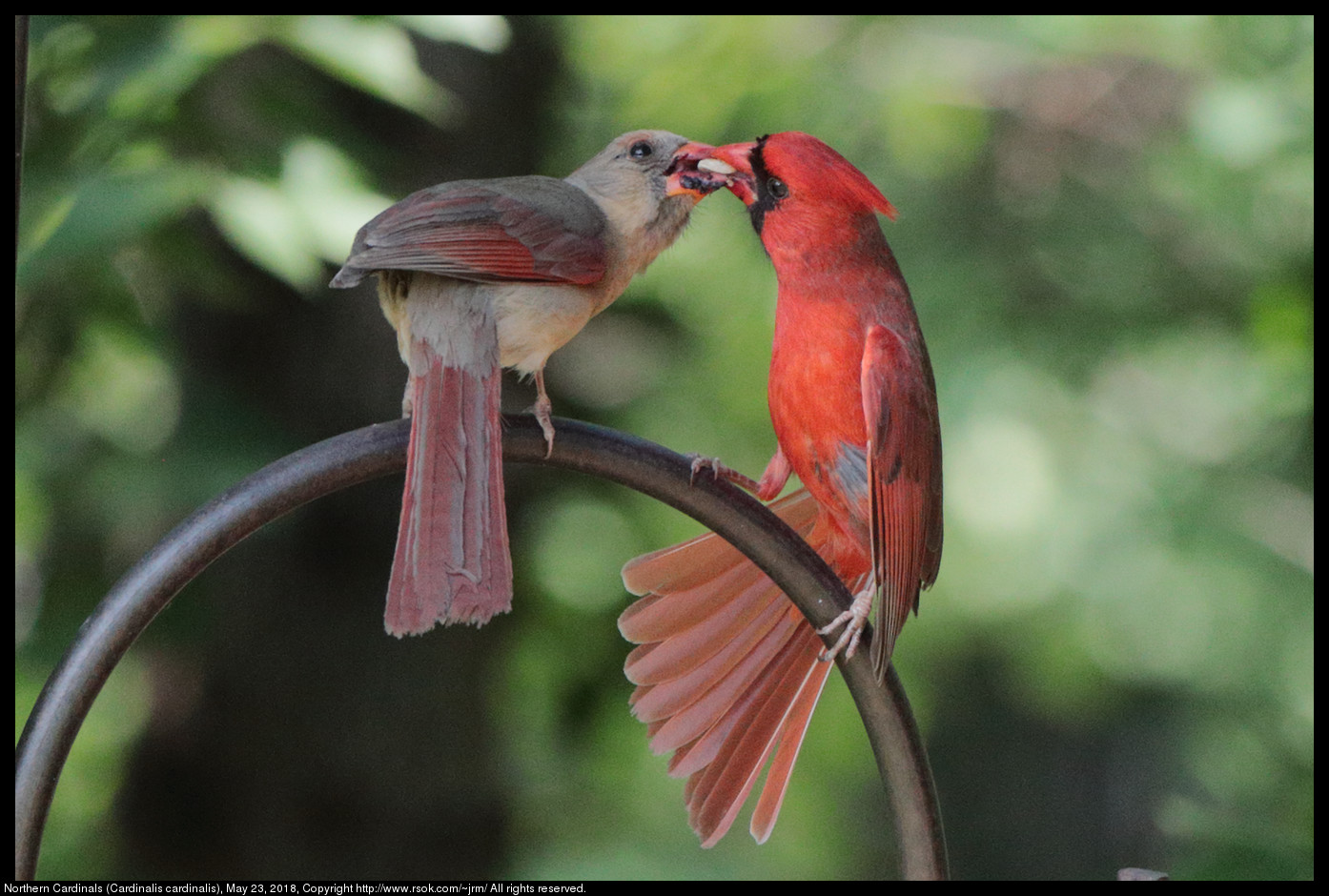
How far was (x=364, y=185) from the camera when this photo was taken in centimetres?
214

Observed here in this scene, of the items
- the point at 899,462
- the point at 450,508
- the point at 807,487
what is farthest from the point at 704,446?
the point at 450,508

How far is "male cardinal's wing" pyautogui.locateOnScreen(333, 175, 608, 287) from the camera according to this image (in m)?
1.20

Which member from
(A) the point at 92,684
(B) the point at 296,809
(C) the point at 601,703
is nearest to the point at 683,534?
(C) the point at 601,703

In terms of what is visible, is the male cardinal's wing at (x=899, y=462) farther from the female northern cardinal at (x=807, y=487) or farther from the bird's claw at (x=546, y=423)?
the bird's claw at (x=546, y=423)

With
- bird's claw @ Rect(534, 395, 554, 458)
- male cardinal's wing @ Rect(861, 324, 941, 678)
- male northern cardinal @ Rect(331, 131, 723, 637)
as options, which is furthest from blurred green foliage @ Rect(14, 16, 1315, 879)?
male cardinal's wing @ Rect(861, 324, 941, 678)

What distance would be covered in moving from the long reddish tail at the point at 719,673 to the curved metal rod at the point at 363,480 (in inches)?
5.7

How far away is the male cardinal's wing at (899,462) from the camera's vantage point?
129 centimetres

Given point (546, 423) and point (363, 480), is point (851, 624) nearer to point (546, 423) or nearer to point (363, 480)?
point (546, 423)

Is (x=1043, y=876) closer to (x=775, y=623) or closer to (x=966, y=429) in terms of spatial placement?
(x=966, y=429)

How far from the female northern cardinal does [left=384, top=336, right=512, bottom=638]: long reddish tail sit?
0.86 feet

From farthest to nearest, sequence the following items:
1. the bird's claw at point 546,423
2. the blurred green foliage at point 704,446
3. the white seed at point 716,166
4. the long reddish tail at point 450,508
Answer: the blurred green foliage at point 704,446 → the white seed at point 716,166 → the bird's claw at point 546,423 → the long reddish tail at point 450,508

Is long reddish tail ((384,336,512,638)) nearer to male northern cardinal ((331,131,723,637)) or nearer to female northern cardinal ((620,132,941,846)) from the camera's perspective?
male northern cardinal ((331,131,723,637))

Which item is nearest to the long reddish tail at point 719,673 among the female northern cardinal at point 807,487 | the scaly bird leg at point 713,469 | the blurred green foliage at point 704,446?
the female northern cardinal at point 807,487

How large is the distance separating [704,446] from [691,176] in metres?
1.93
